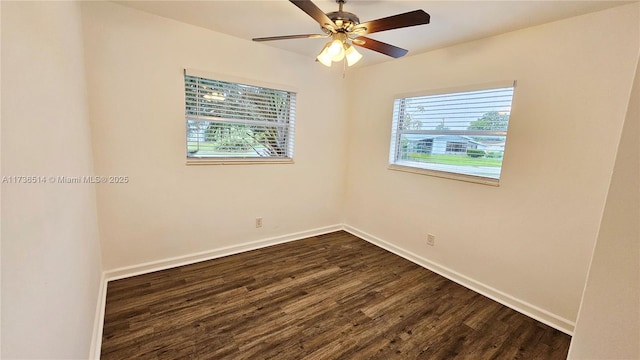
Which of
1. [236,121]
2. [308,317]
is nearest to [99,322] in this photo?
[308,317]

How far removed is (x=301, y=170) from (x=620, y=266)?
10.3 ft

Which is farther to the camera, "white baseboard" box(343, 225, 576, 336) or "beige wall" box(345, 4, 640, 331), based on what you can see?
"white baseboard" box(343, 225, 576, 336)

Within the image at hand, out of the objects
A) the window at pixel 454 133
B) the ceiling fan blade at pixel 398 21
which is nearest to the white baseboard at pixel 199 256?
the window at pixel 454 133

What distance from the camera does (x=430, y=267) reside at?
9.86 ft

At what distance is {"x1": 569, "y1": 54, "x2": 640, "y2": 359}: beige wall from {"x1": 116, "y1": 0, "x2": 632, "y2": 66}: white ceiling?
180cm

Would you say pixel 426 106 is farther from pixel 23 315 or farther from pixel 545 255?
pixel 23 315

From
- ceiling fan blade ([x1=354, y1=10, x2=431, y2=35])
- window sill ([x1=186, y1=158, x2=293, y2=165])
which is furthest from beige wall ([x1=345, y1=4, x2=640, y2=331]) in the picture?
window sill ([x1=186, y1=158, x2=293, y2=165])

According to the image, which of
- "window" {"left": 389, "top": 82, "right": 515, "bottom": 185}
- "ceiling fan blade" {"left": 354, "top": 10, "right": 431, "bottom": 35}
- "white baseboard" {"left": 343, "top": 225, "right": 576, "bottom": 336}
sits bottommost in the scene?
"white baseboard" {"left": 343, "top": 225, "right": 576, "bottom": 336}

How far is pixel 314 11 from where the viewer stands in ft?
5.30

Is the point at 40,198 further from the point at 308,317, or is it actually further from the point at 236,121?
the point at 236,121

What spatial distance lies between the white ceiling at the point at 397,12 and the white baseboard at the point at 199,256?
234cm

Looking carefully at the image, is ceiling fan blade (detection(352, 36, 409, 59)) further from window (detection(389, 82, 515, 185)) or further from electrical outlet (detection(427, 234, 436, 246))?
electrical outlet (detection(427, 234, 436, 246))

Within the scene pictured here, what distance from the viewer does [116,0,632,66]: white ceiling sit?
1904mm

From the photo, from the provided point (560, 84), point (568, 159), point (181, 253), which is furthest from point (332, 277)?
point (560, 84)
